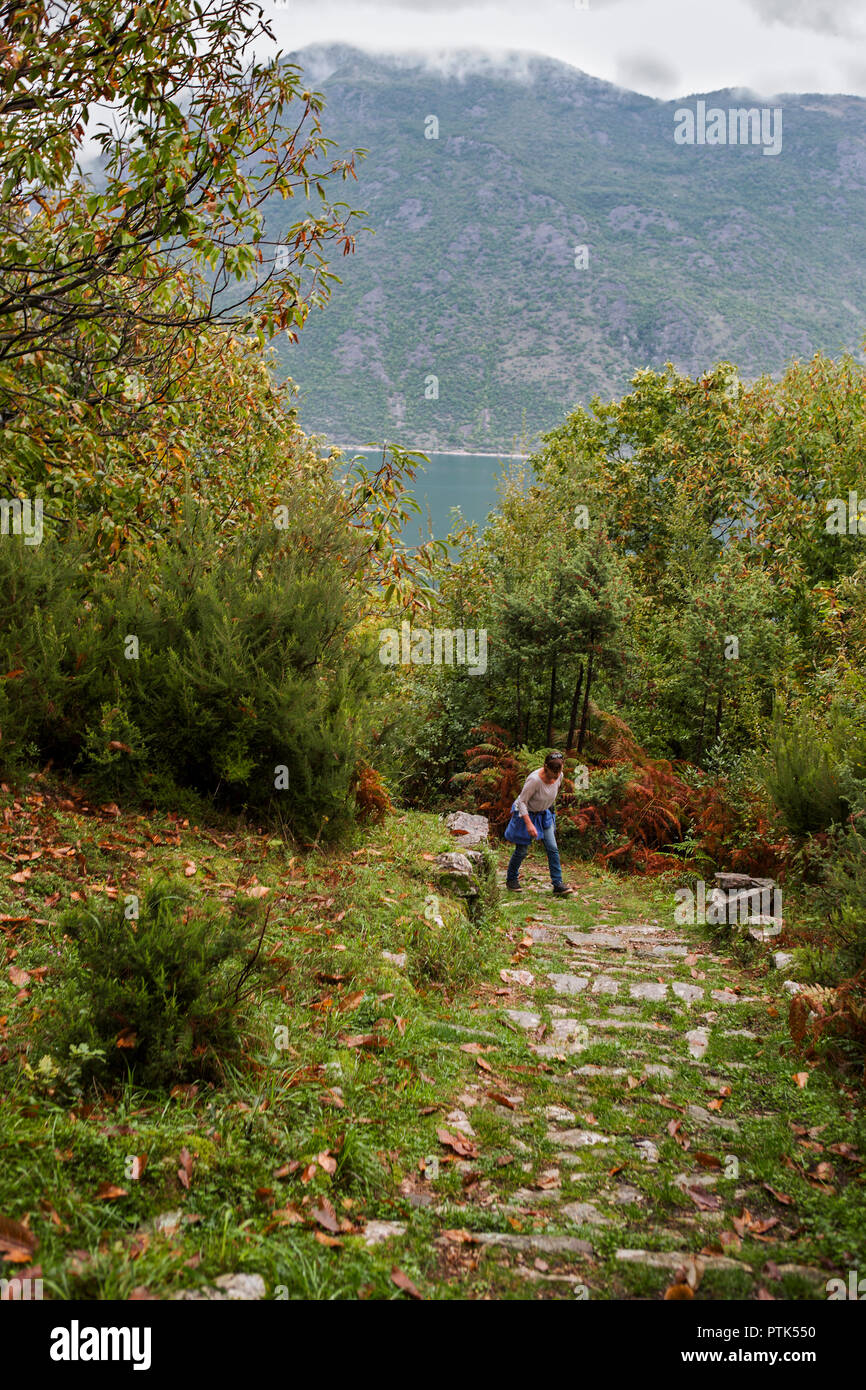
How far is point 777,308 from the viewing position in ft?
241

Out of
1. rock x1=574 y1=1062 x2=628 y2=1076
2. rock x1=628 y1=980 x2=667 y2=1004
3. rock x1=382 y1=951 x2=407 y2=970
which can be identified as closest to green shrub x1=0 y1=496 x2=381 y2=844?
rock x1=382 y1=951 x2=407 y2=970

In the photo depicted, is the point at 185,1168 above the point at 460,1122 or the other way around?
above

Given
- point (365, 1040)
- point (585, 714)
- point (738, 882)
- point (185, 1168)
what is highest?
point (585, 714)

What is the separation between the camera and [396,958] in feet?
18.2

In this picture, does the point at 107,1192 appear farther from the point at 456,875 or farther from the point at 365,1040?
the point at 456,875

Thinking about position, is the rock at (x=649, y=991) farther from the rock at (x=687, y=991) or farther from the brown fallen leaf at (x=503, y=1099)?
the brown fallen leaf at (x=503, y=1099)

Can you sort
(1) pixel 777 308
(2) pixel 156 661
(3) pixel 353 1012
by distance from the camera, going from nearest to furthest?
1. (3) pixel 353 1012
2. (2) pixel 156 661
3. (1) pixel 777 308

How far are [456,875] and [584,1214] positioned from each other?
4201 millimetres

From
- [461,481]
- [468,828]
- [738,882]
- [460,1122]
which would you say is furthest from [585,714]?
[461,481]

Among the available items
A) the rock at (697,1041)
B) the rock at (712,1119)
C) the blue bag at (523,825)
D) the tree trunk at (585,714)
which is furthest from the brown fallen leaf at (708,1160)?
the tree trunk at (585,714)

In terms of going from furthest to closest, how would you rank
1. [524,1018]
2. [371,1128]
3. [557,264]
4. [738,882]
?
[557,264] < [738,882] < [524,1018] < [371,1128]
